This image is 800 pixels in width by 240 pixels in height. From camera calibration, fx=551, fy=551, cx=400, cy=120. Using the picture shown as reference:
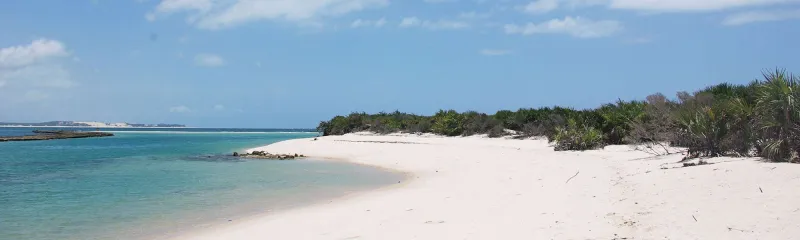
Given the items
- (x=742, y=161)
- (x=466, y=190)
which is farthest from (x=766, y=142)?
(x=466, y=190)

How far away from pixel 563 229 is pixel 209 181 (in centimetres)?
1213

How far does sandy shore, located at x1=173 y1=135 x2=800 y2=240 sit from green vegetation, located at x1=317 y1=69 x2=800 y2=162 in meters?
0.76

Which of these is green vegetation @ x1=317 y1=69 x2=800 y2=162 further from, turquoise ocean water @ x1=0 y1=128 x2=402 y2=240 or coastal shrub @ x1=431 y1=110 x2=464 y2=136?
turquoise ocean water @ x1=0 y1=128 x2=402 y2=240

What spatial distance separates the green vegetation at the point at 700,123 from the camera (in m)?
10.3

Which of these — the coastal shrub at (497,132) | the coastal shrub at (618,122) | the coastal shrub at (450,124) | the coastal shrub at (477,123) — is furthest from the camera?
the coastal shrub at (450,124)

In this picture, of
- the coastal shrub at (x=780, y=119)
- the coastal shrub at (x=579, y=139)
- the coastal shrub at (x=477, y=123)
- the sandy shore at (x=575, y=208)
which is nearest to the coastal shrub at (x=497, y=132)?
the coastal shrub at (x=477, y=123)

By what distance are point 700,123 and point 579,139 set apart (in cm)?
881

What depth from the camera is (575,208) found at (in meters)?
8.20

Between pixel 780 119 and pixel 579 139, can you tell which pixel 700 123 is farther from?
pixel 579 139

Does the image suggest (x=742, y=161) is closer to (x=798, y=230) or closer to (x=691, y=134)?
(x=691, y=134)

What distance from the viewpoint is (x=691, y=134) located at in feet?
42.4

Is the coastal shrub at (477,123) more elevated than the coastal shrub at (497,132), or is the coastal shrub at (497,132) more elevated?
the coastal shrub at (477,123)

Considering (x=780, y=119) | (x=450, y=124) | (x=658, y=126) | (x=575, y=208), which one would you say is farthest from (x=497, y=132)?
(x=575, y=208)

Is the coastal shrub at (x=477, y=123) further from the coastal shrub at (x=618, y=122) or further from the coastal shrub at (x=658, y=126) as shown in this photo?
the coastal shrub at (x=658, y=126)
